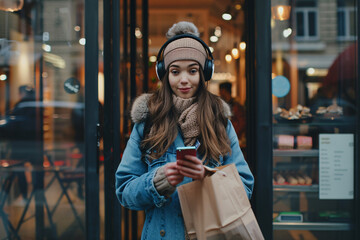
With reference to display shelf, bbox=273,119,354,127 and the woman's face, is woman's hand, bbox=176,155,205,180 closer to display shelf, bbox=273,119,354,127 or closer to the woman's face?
the woman's face

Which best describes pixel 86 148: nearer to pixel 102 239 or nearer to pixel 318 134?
pixel 102 239

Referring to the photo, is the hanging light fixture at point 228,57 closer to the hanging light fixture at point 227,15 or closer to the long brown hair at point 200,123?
the hanging light fixture at point 227,15

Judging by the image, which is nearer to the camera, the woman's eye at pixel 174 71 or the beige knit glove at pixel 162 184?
the beige knit glove at pixel 162 184

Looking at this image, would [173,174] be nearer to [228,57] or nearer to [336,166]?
[336,166]

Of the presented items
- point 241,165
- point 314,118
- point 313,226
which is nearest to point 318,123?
point 314,118

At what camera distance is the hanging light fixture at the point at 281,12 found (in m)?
3.20

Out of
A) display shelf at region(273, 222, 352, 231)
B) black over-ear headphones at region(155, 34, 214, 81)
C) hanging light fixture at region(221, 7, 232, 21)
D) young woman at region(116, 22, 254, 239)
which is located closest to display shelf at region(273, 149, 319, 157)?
display shelf at region(273, 222, 352, 231)

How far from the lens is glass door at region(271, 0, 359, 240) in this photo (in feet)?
10.5

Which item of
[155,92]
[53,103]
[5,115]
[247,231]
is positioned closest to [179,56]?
[155,92]

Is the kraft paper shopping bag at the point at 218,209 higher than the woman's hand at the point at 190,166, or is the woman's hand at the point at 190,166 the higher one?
the woman's hand at the point at 190,166

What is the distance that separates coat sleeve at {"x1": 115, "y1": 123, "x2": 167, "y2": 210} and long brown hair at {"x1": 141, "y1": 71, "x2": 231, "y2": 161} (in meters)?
0.07

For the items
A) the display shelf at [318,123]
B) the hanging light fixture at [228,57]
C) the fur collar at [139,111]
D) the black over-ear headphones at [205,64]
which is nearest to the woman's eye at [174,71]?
the black over-ear headphones at [205,64]

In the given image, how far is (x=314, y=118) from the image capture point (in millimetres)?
3293

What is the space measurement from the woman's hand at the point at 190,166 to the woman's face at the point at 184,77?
22.8 inches
